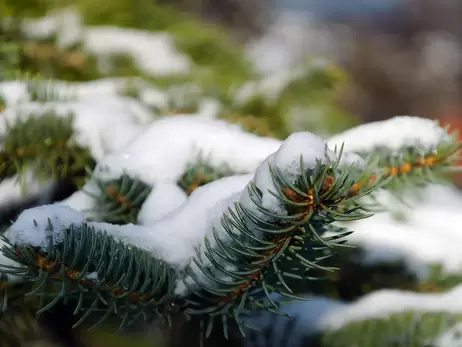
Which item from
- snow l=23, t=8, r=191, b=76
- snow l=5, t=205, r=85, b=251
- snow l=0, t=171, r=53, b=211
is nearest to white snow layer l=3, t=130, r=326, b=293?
snow l=5, t=205, r=85, b=251

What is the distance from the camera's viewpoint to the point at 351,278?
53 centimetres

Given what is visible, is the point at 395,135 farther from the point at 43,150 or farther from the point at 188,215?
the point at 43,150

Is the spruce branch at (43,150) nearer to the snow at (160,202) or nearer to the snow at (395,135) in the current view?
the snow at (160,202)

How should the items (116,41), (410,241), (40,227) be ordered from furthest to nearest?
(116,41), (410,241), (40,227)

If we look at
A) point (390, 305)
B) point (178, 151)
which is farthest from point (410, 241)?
point (178, 151)

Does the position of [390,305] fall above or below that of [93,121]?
below

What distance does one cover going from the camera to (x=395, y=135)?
0.42 meters

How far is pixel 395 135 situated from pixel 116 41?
535 millimetres

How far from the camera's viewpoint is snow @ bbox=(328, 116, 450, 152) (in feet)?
1.36

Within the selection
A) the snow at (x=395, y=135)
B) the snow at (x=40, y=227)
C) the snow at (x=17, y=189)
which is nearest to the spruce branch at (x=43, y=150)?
the snow at (x=17, y=189)

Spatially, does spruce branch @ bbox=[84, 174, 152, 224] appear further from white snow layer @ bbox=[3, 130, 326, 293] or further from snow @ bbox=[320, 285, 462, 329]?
snow @ bbox=[320, 285, 462, 329]

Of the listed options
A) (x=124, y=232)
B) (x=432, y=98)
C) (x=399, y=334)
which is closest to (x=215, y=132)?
(x=124, y=232)

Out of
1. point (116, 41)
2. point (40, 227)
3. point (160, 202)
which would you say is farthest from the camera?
point (116, 41)

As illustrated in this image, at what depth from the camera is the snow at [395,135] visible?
0.42 metres
